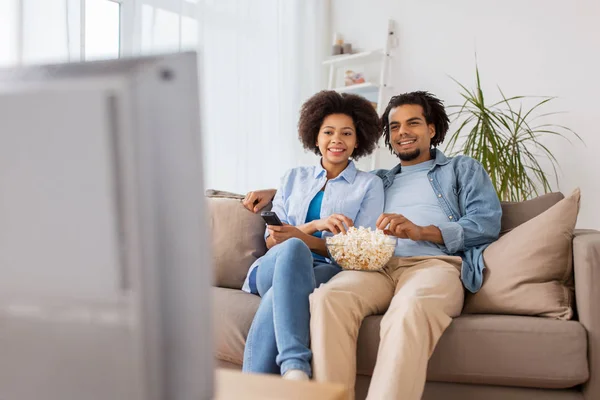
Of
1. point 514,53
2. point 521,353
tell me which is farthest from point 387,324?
point 514,53

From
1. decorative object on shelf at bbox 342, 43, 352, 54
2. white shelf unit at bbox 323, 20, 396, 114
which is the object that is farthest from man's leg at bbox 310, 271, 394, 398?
decorative object on shelf at bbox 342, 43, 352, 54

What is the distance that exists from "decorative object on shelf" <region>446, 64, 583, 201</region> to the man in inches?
23.1

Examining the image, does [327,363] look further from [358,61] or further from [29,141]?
[358,61]

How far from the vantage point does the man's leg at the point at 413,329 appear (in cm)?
136

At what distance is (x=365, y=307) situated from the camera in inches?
64.4

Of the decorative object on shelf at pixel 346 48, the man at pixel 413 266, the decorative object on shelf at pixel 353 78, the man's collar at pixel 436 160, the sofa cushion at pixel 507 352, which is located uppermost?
the decorative object on shelf at pixel 346 48

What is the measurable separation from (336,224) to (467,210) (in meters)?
0.48

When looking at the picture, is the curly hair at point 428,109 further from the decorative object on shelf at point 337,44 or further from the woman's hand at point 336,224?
the decorative object on shelf at point 337,44

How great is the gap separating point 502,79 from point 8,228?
3.29 meters

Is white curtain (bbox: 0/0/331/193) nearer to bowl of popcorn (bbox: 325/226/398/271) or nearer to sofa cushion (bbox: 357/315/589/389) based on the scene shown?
bowl of popcorn (bbox: 325/226/398/271)

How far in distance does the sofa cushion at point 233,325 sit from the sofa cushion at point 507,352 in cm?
39

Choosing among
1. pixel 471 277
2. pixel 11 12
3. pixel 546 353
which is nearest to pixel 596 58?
pixel 471 277

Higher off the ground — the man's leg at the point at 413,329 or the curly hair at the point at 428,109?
the curly hair at the point at 428,109

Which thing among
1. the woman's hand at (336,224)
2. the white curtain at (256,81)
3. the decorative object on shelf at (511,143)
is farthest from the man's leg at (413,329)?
the white curtain at (256,81)
